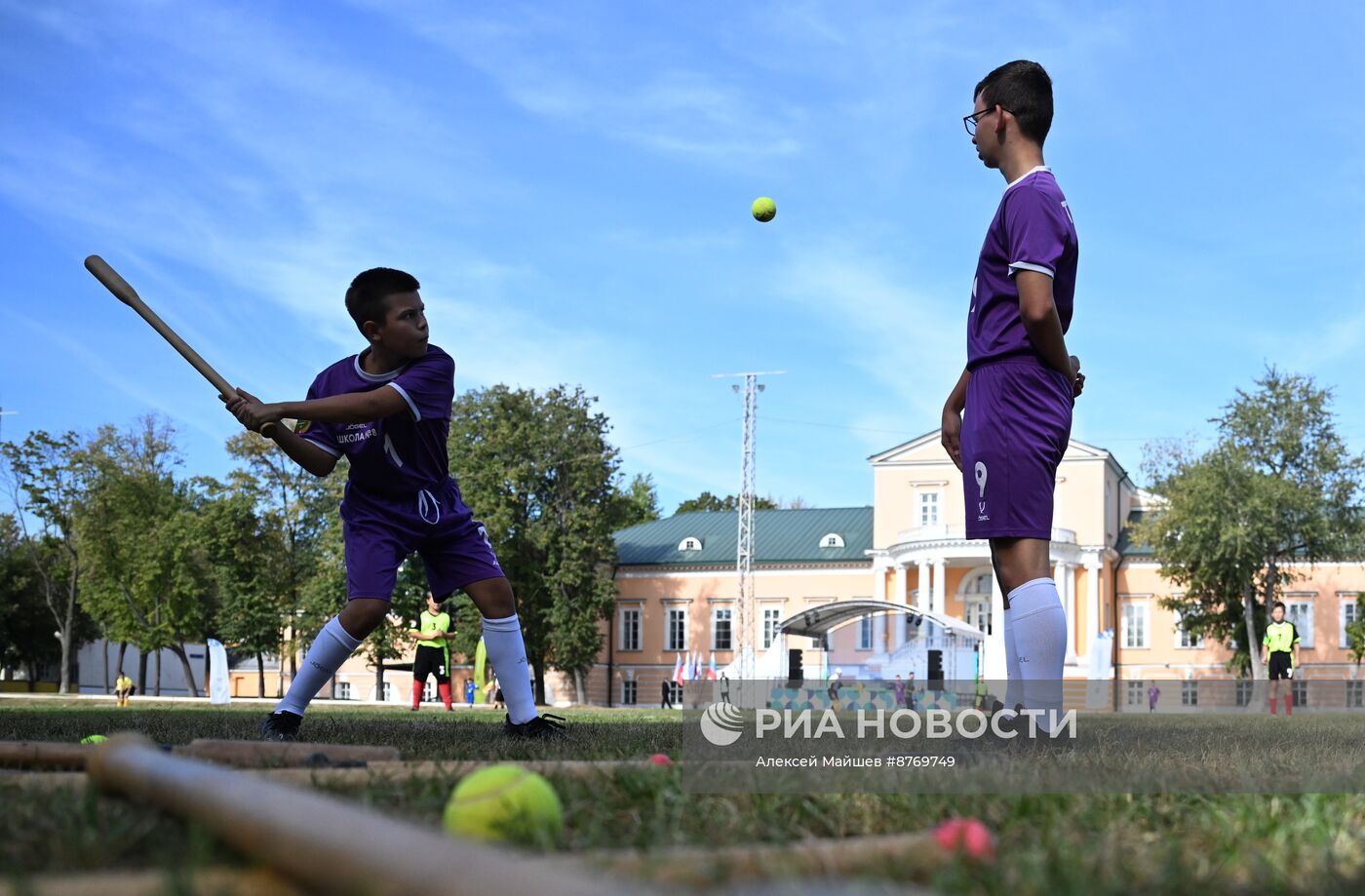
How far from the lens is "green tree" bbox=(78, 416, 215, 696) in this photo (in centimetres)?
5994

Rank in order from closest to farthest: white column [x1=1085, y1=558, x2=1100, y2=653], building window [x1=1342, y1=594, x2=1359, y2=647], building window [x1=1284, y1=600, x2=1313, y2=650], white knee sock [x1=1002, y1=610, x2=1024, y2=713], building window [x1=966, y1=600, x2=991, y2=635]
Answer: white knee sock [x1=1002, y1=610, x2=1024, y2=713] < white column [x1=1085, y1=558, x2=1100, y2=653] < building window [x1=1342, y1=594, x2=1359, y2=647] < building window [x1=966, y1=600, x2=991, y2=635] < building window [x1=1284, y1=600, x2=1313, y2=650]

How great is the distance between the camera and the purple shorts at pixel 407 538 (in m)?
6.13

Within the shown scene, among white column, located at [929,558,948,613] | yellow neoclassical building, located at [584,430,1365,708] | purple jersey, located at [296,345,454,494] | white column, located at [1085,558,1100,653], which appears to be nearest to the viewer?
purple jersey, located at [296,345,454,494]

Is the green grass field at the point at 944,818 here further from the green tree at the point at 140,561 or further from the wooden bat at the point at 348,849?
the green tree at the point at 140,561

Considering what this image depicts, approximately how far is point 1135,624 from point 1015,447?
64559 millimetres

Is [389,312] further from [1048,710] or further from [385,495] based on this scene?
[1048,710]

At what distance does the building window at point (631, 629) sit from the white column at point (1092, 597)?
23465mm

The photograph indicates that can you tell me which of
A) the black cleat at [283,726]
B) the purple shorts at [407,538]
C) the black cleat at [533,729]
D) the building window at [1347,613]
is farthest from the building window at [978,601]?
the black cleat at [283,726]

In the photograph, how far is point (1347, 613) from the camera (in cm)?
6525

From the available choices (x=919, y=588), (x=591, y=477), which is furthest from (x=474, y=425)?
(x=919, y=588)

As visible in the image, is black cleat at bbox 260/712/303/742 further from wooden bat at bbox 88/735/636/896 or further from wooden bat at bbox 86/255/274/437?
wooden bat at bbox 88/735/636/896

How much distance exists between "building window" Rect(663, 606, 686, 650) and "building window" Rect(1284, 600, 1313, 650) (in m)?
29.9

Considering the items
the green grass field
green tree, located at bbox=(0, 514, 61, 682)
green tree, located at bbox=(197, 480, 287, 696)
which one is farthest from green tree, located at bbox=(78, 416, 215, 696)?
the green grass field

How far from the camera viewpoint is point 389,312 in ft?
19.9
